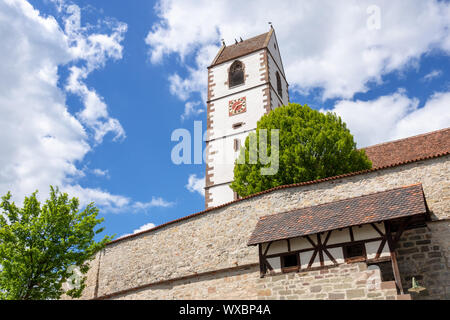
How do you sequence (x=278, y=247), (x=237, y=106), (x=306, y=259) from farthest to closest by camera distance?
(x=237, y=106)
(x=278, y=247)
(x=306, y=259)

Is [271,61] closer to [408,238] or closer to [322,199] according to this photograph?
[322,199]

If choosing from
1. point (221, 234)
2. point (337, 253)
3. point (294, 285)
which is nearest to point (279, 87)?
point (221, 234)

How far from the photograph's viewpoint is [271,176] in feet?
61.1

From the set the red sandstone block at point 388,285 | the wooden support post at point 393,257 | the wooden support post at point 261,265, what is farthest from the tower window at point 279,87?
the red sandstone block at point 388,285

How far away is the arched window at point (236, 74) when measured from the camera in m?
28.5

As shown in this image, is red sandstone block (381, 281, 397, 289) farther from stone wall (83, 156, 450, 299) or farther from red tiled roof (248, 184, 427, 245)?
stone wall (83, 156, 450, 299)

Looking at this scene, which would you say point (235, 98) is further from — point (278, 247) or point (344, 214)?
point (344, 214)

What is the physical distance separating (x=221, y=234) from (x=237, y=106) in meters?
12.8

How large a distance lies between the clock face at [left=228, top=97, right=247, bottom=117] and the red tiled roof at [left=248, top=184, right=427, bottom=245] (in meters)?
13.3

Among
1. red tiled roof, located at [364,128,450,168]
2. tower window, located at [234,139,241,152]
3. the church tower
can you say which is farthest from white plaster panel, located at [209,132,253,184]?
red tiled roof, located at [364,128,450,168]

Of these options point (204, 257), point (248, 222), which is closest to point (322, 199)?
point (248, 222)

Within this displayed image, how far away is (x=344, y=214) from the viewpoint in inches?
497

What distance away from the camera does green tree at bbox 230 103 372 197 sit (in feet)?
59.4

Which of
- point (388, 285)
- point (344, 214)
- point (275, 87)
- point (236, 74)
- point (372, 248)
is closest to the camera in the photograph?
point (388, 285)
